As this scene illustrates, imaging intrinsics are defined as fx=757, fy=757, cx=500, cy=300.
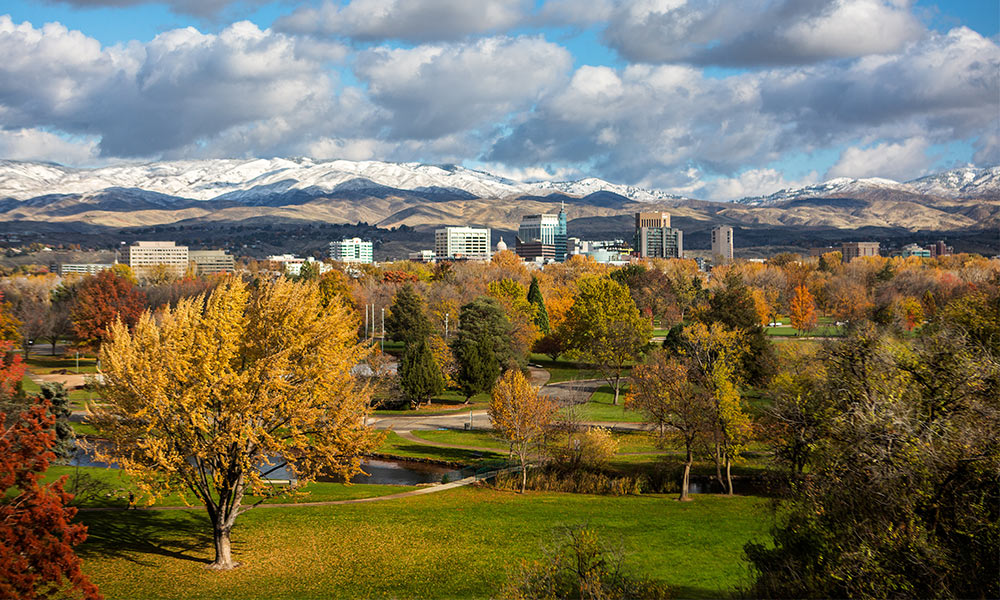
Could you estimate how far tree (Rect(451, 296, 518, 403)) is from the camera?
228ft

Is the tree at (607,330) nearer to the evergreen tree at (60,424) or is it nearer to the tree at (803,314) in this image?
the tree at (803,314)

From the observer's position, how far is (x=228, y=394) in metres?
26.2

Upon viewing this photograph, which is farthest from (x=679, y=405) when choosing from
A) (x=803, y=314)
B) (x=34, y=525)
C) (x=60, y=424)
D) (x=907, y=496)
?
(x=803, y=314)

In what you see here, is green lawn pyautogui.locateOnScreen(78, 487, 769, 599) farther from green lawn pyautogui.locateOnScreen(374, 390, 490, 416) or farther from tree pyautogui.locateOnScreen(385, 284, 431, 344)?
tree pyautogui.locateOnScreen(385, 284, 431, 344)

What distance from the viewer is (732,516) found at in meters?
35.7

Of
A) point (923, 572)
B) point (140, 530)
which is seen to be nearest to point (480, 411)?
point (140, 530)

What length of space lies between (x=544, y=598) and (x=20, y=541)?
11.6 metres

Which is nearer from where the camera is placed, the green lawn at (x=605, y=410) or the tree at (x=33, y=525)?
the tree at (x=33, y=525)

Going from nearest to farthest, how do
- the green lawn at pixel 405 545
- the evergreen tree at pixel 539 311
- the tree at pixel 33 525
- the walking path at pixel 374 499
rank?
the tree at pixel 33 525 → the green lawn at pixel 405 545 → the walking path at pixel 374 499 → the evergreen tree at pixel 539 311

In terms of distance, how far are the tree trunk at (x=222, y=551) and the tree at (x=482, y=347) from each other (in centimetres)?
4263

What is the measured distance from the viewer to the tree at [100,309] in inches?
3282

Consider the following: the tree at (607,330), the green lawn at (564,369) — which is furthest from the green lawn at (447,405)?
the tree at (607,330)

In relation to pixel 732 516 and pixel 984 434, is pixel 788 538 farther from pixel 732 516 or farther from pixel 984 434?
pixel 732 516

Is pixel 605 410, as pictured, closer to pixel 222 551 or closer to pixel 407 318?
pixel 407 318
